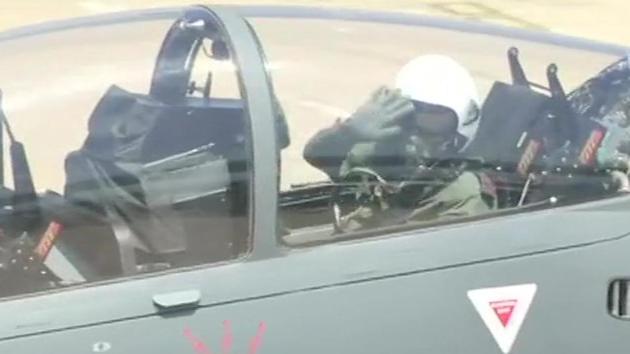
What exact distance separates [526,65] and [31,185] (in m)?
1.55

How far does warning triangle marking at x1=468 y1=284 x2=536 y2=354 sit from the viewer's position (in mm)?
3143

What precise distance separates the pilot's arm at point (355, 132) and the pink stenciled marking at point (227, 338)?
2.05 ft

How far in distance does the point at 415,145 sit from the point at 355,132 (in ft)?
0.55

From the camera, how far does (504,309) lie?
3.15 meters

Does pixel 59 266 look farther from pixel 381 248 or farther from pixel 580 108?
pixel 580 108

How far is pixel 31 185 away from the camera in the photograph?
3346 millimetres

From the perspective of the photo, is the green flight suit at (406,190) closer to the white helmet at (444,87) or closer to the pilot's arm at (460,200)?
the pilot's arm at (460,200)

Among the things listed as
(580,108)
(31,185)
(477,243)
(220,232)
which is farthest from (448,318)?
(31,185)

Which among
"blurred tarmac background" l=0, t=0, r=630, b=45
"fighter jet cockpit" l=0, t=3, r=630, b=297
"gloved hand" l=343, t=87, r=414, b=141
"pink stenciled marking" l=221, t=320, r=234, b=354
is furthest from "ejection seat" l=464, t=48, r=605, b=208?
"blurred tarmac background" l=0, t=0, r=630, b=45

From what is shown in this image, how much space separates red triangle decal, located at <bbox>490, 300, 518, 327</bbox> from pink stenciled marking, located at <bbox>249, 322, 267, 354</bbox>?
58 centimetres

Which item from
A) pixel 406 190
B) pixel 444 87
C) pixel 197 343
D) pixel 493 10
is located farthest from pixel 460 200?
pixel 493 10

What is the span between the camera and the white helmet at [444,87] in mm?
3535

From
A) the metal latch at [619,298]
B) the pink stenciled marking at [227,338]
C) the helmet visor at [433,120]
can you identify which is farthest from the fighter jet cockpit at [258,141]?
the metal latch at [619,298]

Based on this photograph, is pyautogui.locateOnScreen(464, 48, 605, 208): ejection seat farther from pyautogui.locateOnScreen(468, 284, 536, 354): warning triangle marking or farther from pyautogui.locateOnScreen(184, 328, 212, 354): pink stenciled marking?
pyautogui.locateOnScreen(184, 328, 212, 354): pink stenciled marking
